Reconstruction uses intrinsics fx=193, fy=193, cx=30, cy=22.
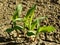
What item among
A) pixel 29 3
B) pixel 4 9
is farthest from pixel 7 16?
pixel 29 3

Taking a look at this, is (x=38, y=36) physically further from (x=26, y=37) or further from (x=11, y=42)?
(x=11, y=42)

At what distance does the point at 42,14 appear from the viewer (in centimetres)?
205

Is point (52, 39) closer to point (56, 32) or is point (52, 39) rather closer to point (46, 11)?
point (56, 32)

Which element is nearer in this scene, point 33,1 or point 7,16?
point 7,16

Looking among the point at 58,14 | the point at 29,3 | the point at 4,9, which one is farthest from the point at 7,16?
the point at 58,14

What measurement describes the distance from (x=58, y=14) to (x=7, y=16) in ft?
1.77

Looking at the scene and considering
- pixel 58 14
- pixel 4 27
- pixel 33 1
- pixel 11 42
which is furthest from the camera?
pixel 33 1

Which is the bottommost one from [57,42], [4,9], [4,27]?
[57,42]

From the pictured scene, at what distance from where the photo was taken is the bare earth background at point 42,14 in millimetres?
1828

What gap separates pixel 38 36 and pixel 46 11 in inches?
14.4

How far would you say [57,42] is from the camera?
5.91ft

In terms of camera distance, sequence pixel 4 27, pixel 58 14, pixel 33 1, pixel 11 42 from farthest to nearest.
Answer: pixel 33 1, pixel 58 14, pixel 4 27, pixel 11 42

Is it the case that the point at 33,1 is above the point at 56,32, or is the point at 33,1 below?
above

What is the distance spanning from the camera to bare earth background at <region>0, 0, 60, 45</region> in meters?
1.83
